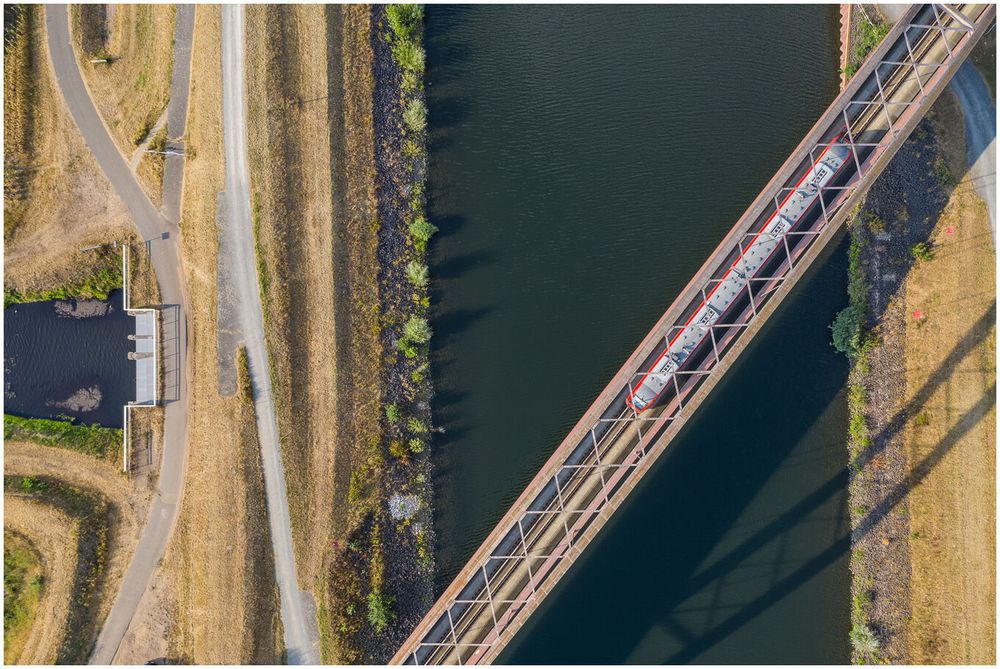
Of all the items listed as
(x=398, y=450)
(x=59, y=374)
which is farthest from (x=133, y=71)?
(x=398, y=450)

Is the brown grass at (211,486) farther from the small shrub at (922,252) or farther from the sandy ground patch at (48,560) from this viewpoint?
the small shrub at (922,252)

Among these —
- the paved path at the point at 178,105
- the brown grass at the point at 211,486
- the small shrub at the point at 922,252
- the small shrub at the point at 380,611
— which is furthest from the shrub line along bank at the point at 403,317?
the small shrub at the point at 922,252

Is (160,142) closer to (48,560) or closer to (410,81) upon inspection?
(410,81)

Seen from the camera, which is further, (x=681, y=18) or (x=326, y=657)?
(x=681, y=18)

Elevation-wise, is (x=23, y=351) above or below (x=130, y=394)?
above

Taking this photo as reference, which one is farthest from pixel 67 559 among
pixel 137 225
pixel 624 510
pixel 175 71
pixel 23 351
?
pixel 624 510

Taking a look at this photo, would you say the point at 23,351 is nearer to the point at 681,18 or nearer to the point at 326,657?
the point at 326,657

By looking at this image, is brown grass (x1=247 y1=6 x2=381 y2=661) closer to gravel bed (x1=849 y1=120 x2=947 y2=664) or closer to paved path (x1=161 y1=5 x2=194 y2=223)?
paved path (x1=161 y1=5 x2=194 y2=223)

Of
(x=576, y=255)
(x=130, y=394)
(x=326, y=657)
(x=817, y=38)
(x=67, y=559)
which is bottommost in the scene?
(x=326, y=657)
